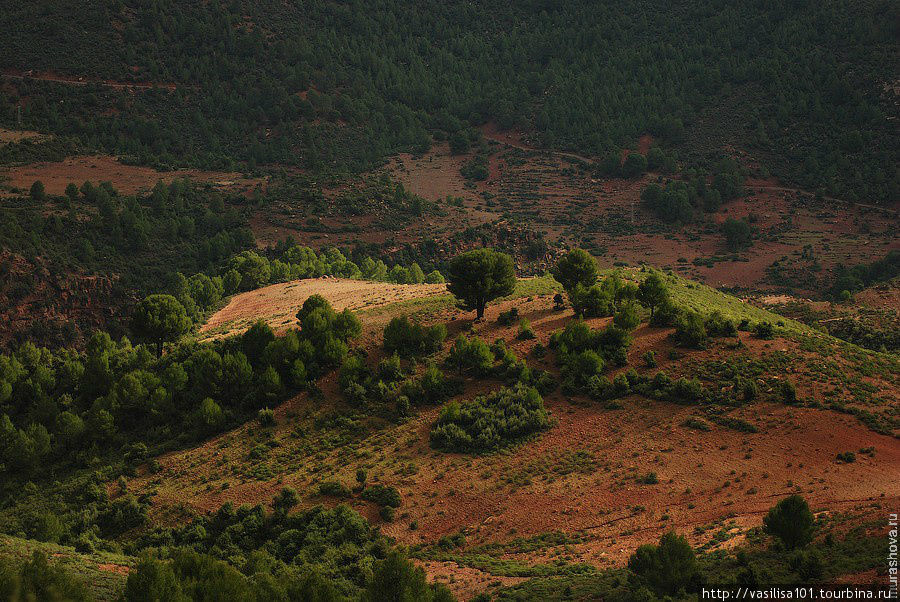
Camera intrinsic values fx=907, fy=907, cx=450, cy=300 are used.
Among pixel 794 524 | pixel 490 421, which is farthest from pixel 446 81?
pixel 794 524

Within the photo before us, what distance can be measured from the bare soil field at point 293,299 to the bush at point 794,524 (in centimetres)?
3931

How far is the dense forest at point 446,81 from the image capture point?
146 metres

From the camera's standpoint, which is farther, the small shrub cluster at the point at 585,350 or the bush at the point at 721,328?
the bush at the point at 721,328

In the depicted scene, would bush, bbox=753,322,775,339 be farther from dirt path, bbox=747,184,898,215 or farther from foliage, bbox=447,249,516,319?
dirt path, bbox=747,184,898,215

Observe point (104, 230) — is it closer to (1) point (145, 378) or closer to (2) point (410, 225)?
(2) point (410, 225)

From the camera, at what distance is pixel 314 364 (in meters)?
59.7

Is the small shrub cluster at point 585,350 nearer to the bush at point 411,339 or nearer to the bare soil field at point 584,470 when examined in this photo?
the bare soil field at point 584,470

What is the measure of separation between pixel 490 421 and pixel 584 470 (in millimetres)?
6839

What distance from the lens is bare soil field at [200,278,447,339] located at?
242 feet

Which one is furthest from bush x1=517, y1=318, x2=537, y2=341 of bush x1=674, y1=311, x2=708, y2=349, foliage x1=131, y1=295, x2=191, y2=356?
foliage x1=131, y1=295, x2=191, y2=356

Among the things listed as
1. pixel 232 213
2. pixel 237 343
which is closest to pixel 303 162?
pixel 232 213

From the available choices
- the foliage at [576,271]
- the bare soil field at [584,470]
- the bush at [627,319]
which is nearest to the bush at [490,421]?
the bare soil field at [584,470]

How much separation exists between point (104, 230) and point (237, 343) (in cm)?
5536

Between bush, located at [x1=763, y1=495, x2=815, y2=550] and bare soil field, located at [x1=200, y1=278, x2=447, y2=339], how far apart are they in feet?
129
